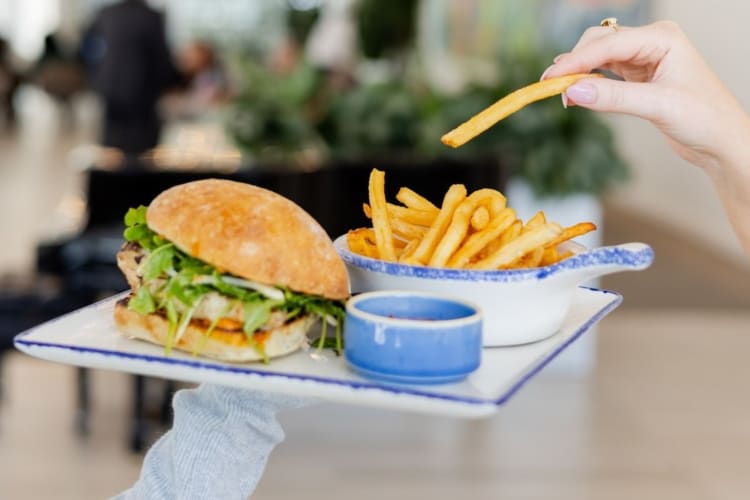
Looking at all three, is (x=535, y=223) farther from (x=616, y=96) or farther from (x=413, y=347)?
(x=413, y=347)

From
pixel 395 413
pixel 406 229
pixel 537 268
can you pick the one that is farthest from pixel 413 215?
pixel 395 413

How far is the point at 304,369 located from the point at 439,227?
299 mm

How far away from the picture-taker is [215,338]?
1.18m

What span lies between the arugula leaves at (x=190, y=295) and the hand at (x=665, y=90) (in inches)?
16.0

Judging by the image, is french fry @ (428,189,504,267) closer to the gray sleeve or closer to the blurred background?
the gray sleeve

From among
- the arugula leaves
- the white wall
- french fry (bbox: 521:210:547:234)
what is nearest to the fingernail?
french fry (bbox: 521:210:547:234)

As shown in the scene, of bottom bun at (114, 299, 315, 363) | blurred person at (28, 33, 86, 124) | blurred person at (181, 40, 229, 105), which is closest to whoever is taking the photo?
bottom bun at (114, 299, 315, 363)

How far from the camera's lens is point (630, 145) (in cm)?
1091

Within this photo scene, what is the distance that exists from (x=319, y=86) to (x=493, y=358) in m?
4.13

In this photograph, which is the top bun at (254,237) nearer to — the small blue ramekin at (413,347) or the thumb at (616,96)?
the small blue ramekin at (413,347)

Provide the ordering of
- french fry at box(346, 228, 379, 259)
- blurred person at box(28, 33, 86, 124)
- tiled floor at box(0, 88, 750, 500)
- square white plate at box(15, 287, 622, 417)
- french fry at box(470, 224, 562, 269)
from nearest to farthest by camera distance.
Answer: square white plate at box(15, 287, 622, 417) < french fry at box(470, 224, 562, 269) < french fry at box(346, 228, 379, 259) < tiled floor at box(0, 88, 750, 500) < blurred person at box(28, 33, 86, 124)

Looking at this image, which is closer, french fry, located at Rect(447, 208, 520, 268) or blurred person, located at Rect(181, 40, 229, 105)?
french fry, located at Rect(447, 208, 520, 268)

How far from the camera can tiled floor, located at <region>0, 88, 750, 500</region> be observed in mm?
4074

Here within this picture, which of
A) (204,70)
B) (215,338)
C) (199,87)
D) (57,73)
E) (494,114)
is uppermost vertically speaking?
(494,114)
